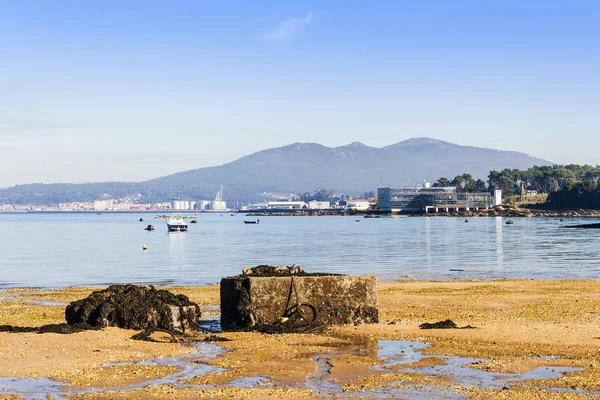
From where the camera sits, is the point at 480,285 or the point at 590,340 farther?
the point at 480,285

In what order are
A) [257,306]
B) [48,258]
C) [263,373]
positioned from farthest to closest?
[48,258]
[257,306]
[263,373]

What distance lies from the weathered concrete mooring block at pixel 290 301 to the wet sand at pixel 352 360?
58cm

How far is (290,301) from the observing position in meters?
18.8

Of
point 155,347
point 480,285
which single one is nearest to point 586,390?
point 155,347

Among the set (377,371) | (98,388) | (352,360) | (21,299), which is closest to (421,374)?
(377,371)

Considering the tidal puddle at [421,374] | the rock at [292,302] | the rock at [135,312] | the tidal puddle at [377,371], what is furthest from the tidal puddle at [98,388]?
the rock at [292,302]

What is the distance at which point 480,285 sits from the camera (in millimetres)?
34125

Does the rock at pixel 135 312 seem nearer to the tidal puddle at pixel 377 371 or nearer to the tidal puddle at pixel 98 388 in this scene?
the tidal puddle at pixel 377 371

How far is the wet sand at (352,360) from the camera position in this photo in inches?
487

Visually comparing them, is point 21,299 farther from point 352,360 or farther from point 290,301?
point 352,360

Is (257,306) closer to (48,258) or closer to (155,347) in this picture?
(155,347)

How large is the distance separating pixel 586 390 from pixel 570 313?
1016cm

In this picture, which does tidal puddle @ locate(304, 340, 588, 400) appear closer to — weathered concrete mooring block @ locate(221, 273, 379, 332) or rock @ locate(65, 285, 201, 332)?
weathered concrete mooring block @ locate(221, 273, 379, 332)

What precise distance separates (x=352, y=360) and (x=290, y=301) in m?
4.18
